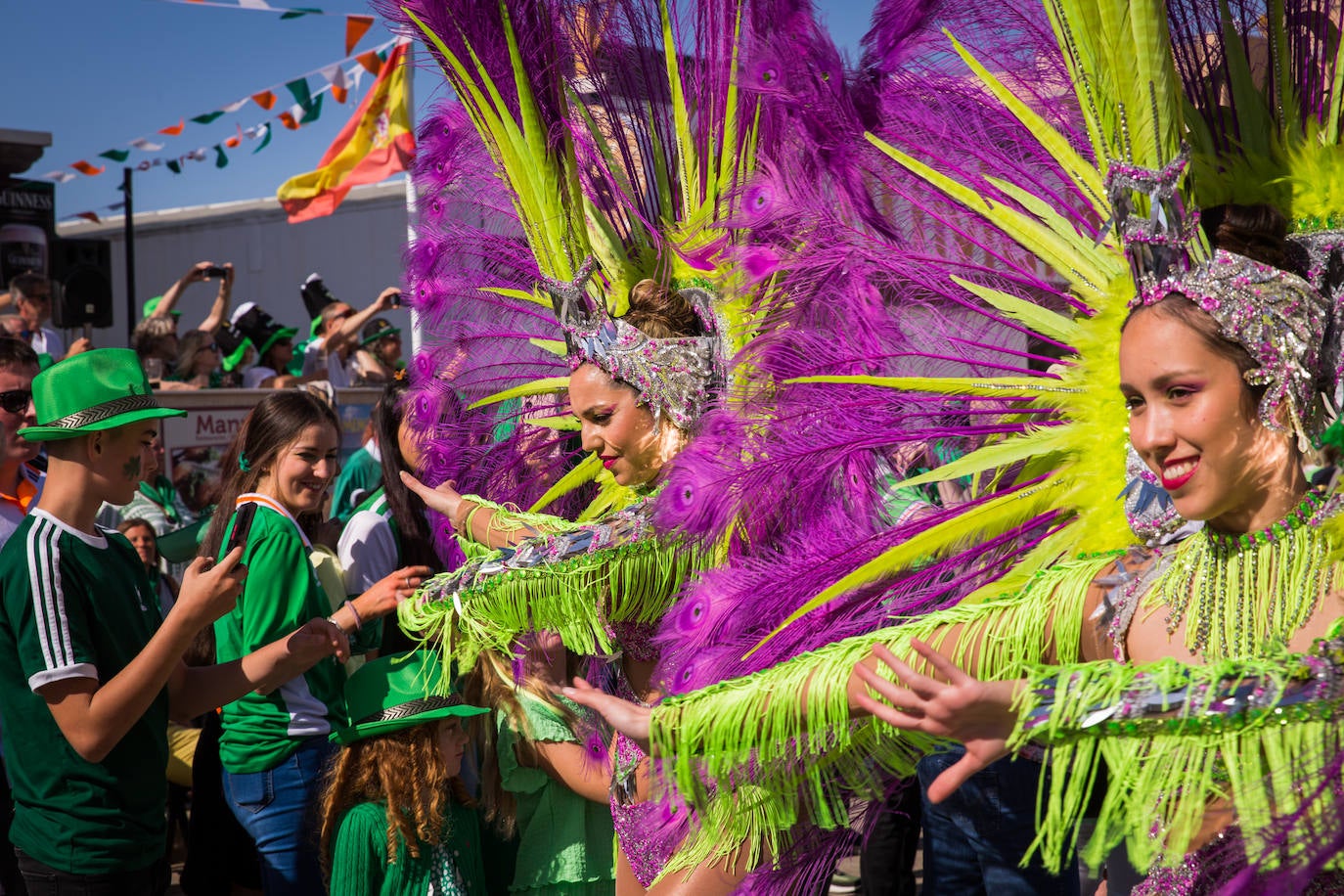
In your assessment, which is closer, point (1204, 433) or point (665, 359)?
point (1204, 433)

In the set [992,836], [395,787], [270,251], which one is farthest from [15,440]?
[270,251]

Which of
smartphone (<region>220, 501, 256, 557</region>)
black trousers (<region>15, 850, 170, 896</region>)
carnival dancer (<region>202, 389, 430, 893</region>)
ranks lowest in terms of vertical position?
black trousers (<region>15, 850, 170, 896</region>)

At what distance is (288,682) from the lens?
3.05 m

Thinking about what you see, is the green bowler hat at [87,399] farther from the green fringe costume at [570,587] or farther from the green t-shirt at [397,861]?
the green t-shirt at [397,861]

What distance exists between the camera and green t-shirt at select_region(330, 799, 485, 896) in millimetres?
2777

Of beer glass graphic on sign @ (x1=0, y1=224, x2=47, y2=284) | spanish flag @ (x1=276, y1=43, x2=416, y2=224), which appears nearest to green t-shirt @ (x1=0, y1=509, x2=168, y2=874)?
spanish flag @ (x1=276, y1=43, x2=416, y2=224)

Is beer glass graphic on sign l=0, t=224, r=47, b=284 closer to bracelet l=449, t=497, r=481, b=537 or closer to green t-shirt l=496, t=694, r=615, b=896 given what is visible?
bracelet l=449, t=497, r=481, b=537

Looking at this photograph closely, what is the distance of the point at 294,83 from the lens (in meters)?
9.38

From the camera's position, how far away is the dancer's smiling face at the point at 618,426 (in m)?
2.71

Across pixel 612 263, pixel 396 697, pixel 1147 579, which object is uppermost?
pixel 612 263

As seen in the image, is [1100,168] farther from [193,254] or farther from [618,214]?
[193,254]

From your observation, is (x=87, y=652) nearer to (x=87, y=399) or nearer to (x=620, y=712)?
(x=87, y=399)

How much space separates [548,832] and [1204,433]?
6.95 ft

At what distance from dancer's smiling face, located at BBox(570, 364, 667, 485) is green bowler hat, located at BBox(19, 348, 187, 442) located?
81 cm
